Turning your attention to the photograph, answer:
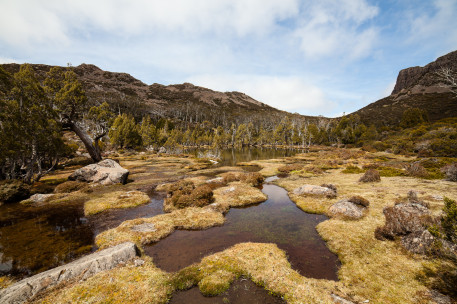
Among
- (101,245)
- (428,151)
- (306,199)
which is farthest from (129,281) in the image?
(428,151)

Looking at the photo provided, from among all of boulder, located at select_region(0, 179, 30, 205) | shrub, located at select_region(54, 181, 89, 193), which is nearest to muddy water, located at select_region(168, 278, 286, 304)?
shrub, located at select_region(54, 181, 89, 193)

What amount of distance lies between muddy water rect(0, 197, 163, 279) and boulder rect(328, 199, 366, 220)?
1871 cm

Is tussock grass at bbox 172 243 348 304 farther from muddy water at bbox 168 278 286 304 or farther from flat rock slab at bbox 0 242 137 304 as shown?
flat rock slab at bbox 0 242 137 304

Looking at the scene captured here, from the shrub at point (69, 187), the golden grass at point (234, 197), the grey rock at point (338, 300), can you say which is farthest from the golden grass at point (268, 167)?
the shrub at point (69, 187)

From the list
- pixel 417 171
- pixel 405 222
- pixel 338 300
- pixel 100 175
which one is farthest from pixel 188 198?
pixel 417 171

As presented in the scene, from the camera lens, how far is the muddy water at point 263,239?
12.0 m

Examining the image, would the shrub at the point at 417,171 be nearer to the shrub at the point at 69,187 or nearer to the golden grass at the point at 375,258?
the golden grass at the point at 375,258

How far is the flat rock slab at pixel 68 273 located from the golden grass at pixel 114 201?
11.2 metres

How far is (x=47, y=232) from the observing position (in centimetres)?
1573

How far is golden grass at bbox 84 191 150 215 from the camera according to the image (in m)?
20.7

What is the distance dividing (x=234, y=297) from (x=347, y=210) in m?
Result: 14.5

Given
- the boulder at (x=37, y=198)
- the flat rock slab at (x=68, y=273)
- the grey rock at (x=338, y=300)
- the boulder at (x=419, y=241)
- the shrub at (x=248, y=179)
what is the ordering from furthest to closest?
the shrub at (x=248, y=179) → the boulder at (x=37, y=198) → the boulder at (x=419, y=241) → the grey rock at (x=338, y=300) → the flat rock slab at (x=68, y=273)

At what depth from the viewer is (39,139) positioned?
87.7ft

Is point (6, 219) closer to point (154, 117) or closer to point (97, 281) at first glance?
point (97, 281)
